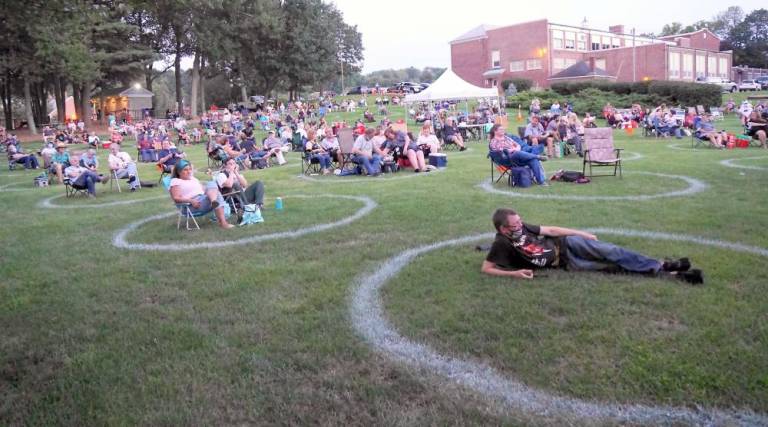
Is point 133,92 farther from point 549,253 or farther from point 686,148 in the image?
point 549,253

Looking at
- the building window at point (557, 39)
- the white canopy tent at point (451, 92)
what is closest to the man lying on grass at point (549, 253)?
the white canopy tent at point (451, 92)

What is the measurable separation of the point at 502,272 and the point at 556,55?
59.8m

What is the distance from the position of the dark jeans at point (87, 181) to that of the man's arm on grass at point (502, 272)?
9.78 m

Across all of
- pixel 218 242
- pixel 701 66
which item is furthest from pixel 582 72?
pixel 218 242

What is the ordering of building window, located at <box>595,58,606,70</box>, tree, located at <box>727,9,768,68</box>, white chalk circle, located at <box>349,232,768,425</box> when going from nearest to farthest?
white chalk circle, located at <box>349,232,768,425</box> < building window, located at <box>595,58,606,70</box> < tree, located at <box>727,9,768,68</box>

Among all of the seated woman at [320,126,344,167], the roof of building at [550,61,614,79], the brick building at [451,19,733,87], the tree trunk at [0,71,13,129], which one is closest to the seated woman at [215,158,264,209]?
the seated woman at [320,126,344,167]

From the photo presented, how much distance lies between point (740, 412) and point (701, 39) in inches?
3351

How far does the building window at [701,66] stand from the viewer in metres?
68.1

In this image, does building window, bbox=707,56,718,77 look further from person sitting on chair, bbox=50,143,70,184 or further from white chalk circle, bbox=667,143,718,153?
person sitting on chair, bbox=50,143,70,184

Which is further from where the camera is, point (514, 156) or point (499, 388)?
point (514, 156)

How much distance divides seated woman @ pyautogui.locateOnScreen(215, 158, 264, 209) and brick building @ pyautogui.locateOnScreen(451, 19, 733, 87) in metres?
50.1

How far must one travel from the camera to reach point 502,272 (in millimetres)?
5297

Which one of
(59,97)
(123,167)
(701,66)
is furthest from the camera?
(701,66)

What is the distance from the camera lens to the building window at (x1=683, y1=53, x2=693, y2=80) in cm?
6512
